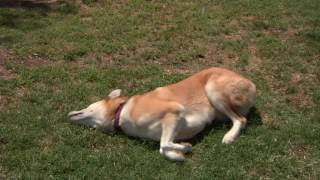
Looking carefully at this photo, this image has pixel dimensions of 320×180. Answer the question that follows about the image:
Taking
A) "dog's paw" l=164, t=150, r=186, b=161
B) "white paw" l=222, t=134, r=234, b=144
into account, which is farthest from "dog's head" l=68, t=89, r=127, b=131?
"white paw" l=222, t=134, r=234, b=144

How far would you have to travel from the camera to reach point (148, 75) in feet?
29.2

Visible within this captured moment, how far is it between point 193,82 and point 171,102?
66cm

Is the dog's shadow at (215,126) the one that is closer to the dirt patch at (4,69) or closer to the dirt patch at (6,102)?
the dirt patch at (6,102)

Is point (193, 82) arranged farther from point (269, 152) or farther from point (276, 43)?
point (276, 43)

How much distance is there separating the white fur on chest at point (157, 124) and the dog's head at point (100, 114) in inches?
6.1

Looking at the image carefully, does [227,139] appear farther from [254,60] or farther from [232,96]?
[254,60]

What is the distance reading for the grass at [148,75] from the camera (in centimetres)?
660

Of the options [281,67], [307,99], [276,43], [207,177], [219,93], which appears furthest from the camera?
[276,43]

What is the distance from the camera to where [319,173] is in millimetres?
6570

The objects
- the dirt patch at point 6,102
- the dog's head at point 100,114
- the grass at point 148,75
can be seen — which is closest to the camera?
the grass at point 148,75

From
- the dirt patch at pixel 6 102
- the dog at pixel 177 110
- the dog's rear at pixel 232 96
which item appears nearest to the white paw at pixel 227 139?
the dog at pixel 177 110

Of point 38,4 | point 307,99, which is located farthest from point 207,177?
point 38,4

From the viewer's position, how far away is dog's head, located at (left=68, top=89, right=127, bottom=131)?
722 centimetres

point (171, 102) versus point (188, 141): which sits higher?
point (171, 102)
